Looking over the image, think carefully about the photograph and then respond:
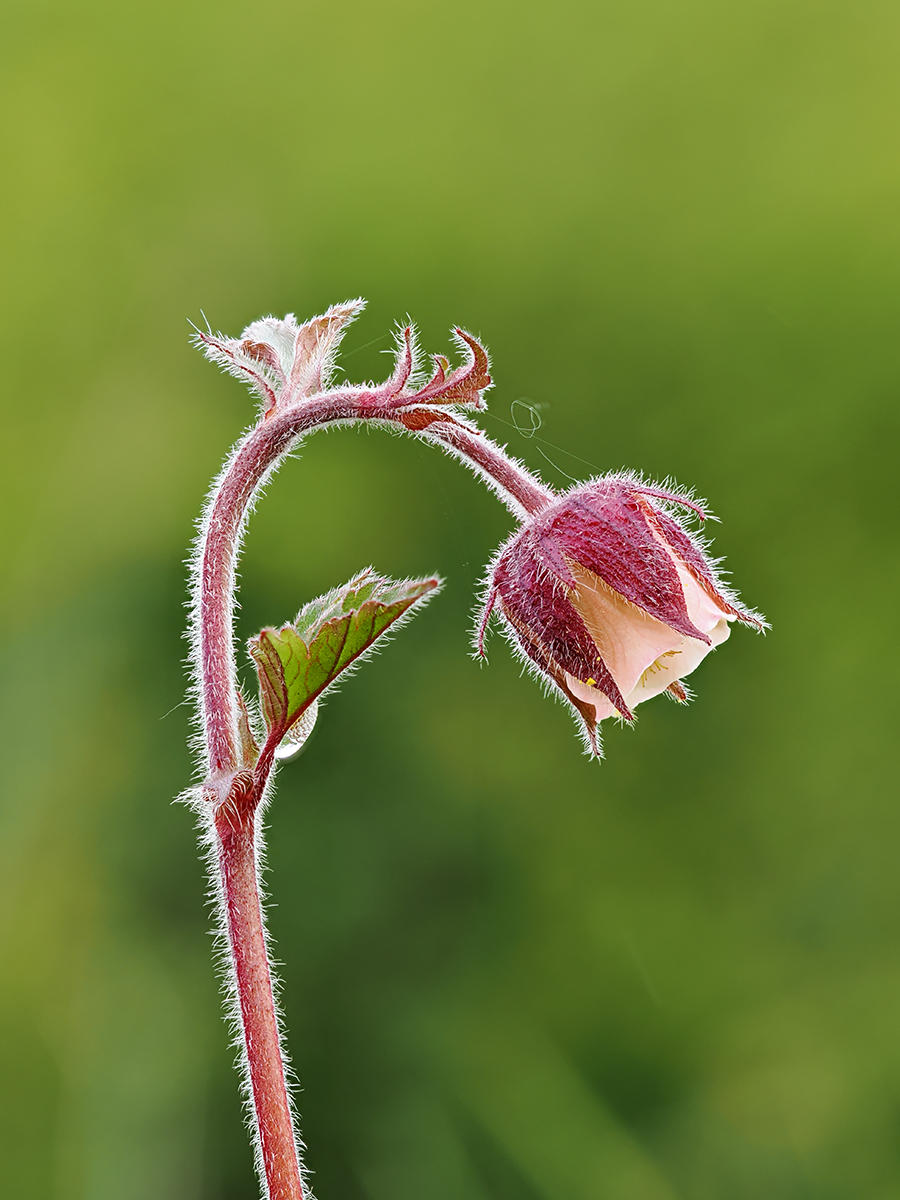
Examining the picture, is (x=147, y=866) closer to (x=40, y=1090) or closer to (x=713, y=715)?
(x=40, y=1090)

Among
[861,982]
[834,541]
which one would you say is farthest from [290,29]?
[861,982]

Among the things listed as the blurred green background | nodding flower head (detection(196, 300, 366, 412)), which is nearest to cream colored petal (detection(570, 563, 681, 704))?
nodding flower head (detection(196, 300, 366, 412))

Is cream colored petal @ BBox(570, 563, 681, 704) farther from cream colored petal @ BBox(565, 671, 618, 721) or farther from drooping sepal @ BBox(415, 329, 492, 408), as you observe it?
drooping sepal @ BBox(415, 329, 492, 408)

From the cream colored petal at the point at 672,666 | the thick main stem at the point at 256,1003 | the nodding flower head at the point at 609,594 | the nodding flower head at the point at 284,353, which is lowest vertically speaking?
the thick main stem at the point at 256,1003

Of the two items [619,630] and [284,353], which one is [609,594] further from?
[284,353]

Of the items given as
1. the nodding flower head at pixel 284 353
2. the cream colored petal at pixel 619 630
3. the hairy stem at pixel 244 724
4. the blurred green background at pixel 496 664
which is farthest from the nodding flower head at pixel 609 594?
the blurred green background at pixel 496 664

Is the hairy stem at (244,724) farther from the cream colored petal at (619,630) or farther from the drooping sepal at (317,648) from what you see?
the cream colored petal at (619,630)
